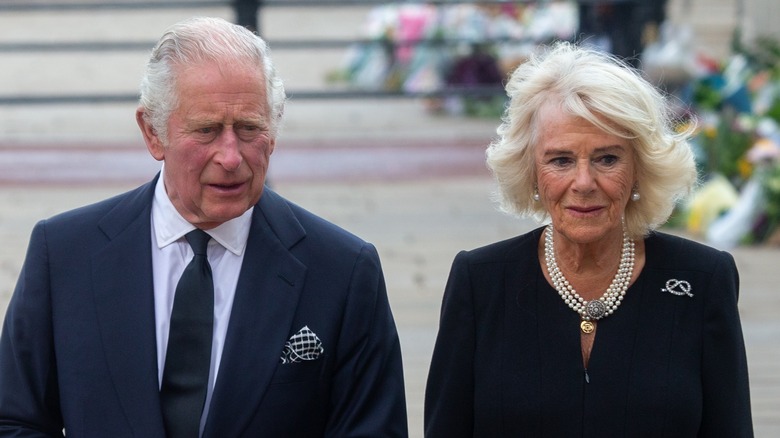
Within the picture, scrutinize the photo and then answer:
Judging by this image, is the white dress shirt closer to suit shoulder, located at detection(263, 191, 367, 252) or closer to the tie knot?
the tie knot

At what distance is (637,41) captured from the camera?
1023 centimetres

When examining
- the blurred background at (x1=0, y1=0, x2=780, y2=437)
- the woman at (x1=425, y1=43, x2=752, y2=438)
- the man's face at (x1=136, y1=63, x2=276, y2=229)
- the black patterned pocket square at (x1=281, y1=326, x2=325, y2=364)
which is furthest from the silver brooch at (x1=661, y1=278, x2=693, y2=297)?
the blurred background at (x1=0, y1=0, x2=780, y2=437)

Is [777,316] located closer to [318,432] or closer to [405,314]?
[405,314]

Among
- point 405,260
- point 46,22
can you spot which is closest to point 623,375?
point 405,260

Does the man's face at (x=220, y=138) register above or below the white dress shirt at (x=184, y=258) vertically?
above

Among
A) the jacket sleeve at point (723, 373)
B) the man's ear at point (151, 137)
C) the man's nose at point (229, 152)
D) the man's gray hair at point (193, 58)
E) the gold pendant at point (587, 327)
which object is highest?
the man's gray hair at point (193, 58)

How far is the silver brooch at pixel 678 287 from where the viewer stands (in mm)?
3300

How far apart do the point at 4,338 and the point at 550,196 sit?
126 centimetres

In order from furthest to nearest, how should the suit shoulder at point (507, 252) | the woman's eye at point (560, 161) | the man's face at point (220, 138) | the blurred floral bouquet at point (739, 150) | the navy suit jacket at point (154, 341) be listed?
the blurred floral bouquet at point (739, 150) → the suit shoulder at point (507, 252) → the woman's eye at point (560, 161) → the navy suit jacket at point (154, 341) → the man's face at point (220, 138)

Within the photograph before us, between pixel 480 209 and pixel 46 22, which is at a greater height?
pixel 46 22

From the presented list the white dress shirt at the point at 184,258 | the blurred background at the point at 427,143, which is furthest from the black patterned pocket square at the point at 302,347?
the blurred background at the point at 427,143

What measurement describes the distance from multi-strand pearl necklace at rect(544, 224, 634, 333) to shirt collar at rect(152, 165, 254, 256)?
0.71 metres

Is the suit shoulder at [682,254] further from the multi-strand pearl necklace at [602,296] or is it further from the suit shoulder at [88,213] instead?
the suit shoulder at [88,213]

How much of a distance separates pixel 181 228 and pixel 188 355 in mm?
290
